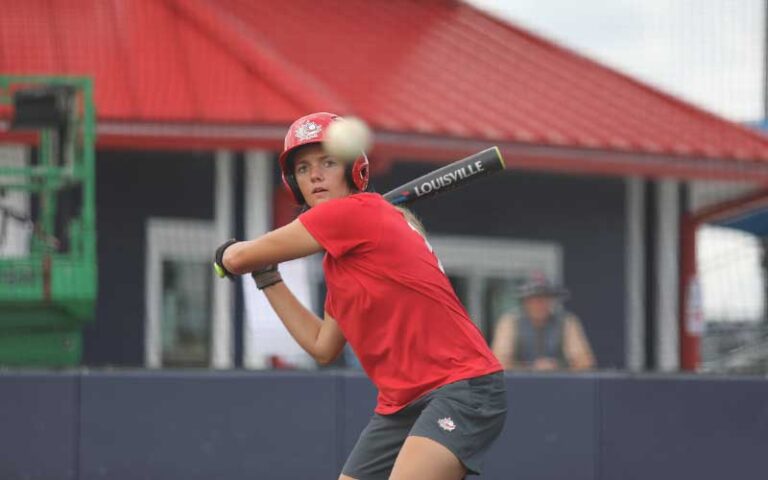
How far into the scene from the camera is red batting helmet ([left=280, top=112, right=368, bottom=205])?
420cm

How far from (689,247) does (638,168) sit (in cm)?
173

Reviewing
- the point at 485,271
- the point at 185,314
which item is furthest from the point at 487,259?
the point at 185,314

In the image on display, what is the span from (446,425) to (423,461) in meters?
0.12

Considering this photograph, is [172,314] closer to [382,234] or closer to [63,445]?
[63,445]

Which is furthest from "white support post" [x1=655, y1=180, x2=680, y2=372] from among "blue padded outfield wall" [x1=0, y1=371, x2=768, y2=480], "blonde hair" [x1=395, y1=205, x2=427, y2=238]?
"blonde hair" [x1=395, y1=205, x2=427, y2=238]

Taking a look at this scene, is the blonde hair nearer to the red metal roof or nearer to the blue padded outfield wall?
the blue padded outfield wall

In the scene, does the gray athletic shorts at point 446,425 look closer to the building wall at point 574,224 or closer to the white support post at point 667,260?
the building wall at point 574,224

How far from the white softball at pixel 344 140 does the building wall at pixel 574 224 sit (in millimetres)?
8515

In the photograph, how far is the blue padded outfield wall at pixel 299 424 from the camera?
→ 23.7ft

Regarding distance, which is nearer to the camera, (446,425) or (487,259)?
(446,425)

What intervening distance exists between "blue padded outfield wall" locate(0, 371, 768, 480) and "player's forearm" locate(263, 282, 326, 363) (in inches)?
113

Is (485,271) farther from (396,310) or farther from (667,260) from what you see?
(396,310)

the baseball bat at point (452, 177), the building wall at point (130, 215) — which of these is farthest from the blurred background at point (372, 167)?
the baseball bat at point (452, 177)

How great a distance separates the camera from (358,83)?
12.4m
